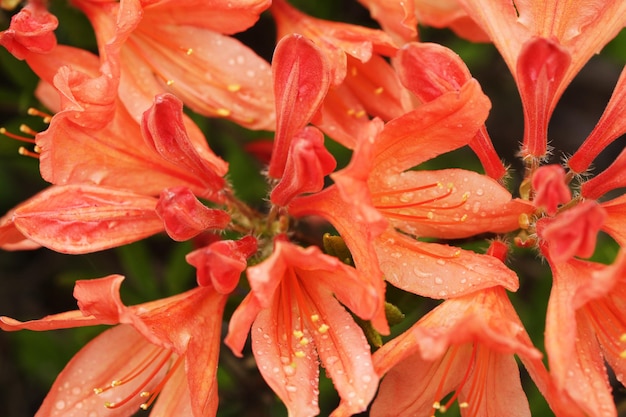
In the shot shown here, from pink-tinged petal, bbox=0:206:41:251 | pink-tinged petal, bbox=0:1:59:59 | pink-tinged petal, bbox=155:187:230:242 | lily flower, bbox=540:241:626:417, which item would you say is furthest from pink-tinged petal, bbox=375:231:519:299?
pink-tinged petal, bbox=0:1:59:59

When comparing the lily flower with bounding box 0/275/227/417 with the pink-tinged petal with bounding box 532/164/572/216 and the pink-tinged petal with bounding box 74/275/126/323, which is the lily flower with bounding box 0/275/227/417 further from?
the pink-tinged petal with bounding box 532/164/572/216

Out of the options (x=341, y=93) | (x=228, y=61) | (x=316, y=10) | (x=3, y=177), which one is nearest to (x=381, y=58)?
(x=341, y=93)

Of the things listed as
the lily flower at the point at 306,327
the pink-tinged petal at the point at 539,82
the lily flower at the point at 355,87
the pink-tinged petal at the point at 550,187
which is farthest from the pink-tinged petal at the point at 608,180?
the lily flower at the point at 306,327

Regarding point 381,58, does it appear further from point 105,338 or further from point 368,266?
point 105,338

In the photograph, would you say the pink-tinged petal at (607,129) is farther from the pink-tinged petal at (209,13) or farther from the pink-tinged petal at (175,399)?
the pink-tinged petal at (175,399)

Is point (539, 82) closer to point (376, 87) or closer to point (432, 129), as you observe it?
point (432, 129)
